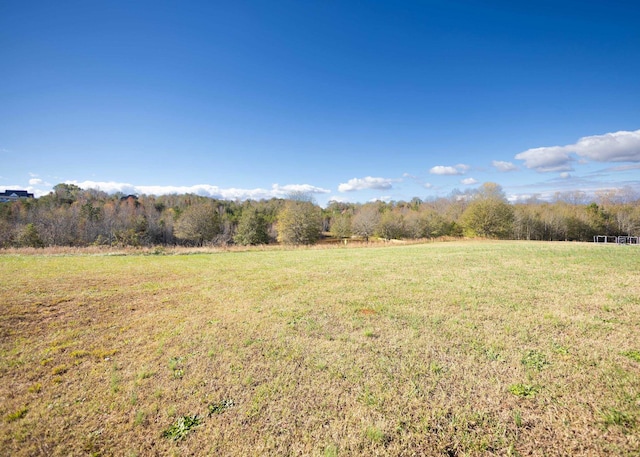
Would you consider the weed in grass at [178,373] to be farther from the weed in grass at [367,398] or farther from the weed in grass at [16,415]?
the weed in grass at [367,398]

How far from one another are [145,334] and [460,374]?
24.1 ft

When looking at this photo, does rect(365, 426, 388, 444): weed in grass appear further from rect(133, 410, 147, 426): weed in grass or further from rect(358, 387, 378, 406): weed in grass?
rect(133, 410, 147, 426): weed in grass

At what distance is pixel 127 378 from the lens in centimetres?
482

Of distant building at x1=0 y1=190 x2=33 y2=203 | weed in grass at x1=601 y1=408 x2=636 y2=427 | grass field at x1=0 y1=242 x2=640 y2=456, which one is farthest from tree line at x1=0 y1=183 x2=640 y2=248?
distant building at x1=0 y1=190 x2=33 y2=203

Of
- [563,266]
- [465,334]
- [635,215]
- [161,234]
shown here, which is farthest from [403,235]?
[465,334]

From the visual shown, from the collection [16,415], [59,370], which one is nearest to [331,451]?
[16,415]

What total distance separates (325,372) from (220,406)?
187cm

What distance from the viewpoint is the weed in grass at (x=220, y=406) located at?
13.1 feet

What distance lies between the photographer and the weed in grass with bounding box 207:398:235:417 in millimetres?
3984

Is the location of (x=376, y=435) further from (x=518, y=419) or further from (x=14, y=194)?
(x=14, y=194)

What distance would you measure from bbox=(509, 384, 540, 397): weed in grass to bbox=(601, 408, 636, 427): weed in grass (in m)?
0.77

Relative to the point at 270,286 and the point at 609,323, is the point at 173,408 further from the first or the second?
the point at 609,323

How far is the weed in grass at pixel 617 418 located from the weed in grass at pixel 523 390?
0.77m

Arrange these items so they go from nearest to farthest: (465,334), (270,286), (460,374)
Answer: (460,374) < (465,334) < (270,286)
